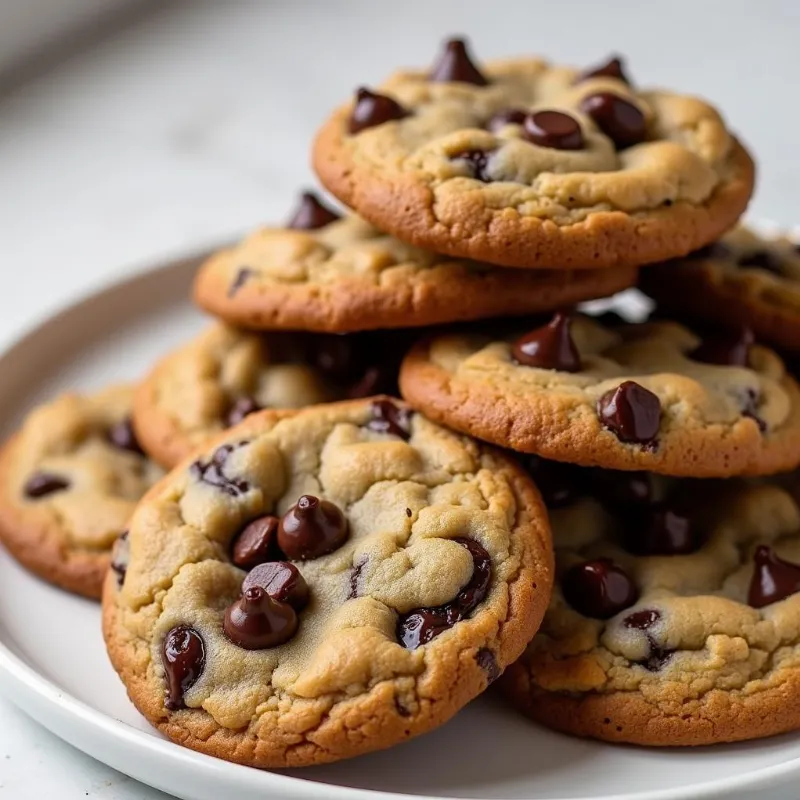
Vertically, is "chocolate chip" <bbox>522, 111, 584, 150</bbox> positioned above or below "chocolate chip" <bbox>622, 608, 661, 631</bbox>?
above

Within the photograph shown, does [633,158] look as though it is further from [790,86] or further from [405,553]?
[790,86]

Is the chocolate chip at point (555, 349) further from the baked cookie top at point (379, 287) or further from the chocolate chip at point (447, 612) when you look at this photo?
the chocolate chip at point (447, 612)

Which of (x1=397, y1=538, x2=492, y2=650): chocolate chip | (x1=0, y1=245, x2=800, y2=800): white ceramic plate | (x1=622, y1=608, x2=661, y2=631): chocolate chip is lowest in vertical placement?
(x1=0, y1=245, x2=800, y2=800): white ceramic plate

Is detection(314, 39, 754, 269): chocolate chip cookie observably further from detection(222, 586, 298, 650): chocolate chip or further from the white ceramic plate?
the white ceramic plate

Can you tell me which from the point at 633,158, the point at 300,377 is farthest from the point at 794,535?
the point at 300,377

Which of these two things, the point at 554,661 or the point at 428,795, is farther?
the point at 554,661

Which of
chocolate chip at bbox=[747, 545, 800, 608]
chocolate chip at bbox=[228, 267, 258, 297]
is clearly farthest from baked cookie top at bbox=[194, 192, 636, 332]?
chocolate chip at bbox=[747, 545, 800, 608]

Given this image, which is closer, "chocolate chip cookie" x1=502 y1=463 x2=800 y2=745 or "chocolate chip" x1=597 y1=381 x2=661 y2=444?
"chocolate chip cookie" x1=502 y1=463 x2=800 y2=745
